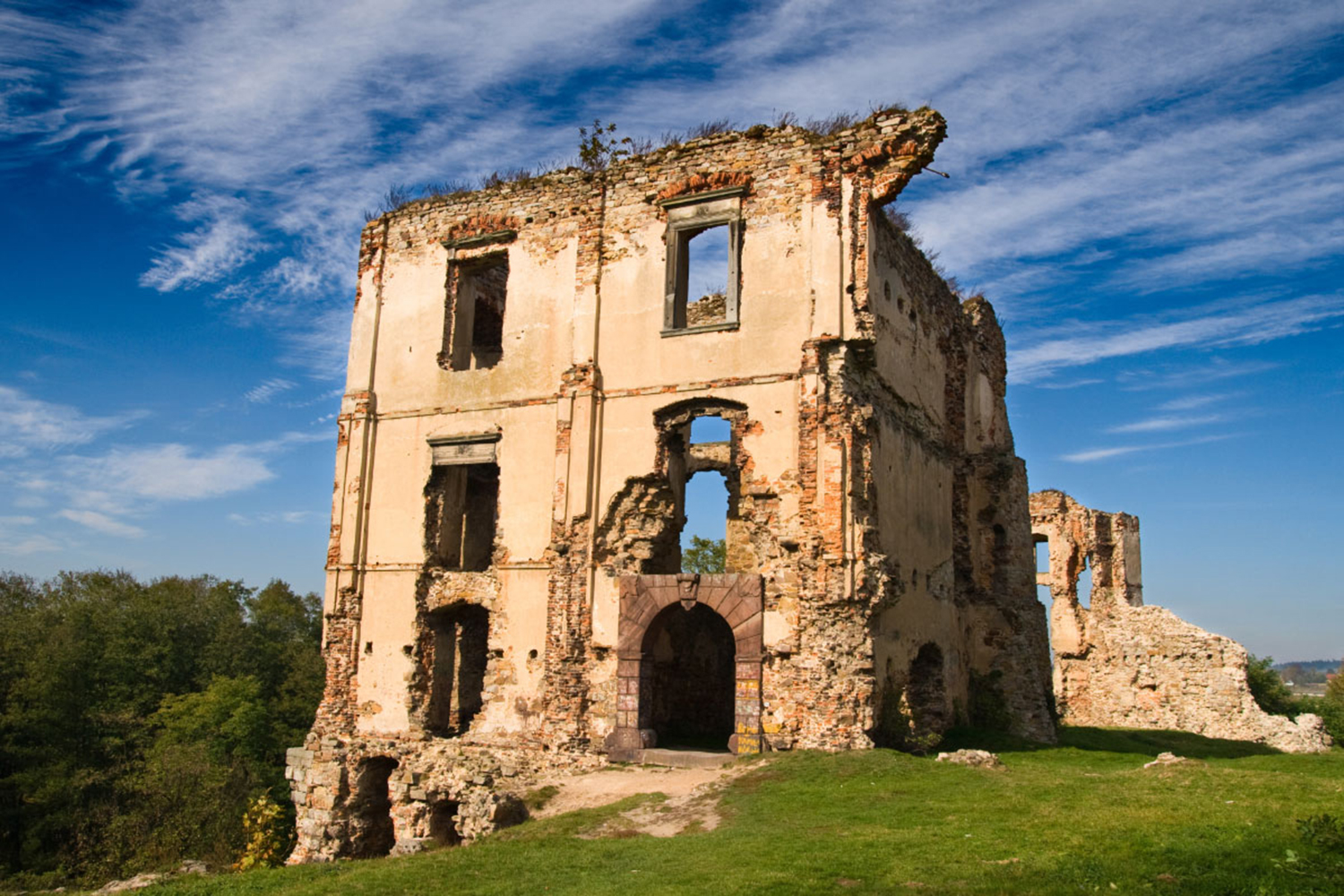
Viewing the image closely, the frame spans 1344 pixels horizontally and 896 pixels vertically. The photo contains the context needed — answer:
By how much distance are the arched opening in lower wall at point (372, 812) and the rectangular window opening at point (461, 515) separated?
3250 mm

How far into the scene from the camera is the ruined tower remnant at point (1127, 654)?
21.6 meters

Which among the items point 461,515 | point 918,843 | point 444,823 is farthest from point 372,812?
point 918,843

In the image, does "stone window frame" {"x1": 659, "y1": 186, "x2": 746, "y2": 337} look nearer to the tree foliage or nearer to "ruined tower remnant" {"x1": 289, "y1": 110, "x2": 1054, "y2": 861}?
"ruined tower remnant" {"x1": 289, "y1": 110, "x2": 1054, "y2": 861}

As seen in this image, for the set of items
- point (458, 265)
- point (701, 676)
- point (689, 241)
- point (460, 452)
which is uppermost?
point (458, 265)

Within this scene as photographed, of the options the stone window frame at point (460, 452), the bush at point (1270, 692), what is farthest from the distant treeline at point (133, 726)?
the bush at point (1270, 692)

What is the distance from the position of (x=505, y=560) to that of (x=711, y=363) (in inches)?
171

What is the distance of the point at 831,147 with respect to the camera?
46.6 ft

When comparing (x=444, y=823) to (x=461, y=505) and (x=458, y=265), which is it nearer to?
(x=461, y=505)

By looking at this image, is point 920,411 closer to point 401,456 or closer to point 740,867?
point 401,456

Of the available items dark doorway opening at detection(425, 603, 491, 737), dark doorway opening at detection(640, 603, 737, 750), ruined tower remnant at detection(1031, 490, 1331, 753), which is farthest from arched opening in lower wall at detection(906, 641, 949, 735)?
ruined tower remnant at detection(1031, 490, 1331, 753)

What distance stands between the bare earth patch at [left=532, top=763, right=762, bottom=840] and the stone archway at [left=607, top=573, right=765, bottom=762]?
59 centimetres

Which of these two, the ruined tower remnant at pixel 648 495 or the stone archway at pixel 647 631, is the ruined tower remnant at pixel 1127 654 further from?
the stone archway at pixel 647 631

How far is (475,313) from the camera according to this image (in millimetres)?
18281

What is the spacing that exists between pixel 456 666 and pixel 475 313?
6219mm
